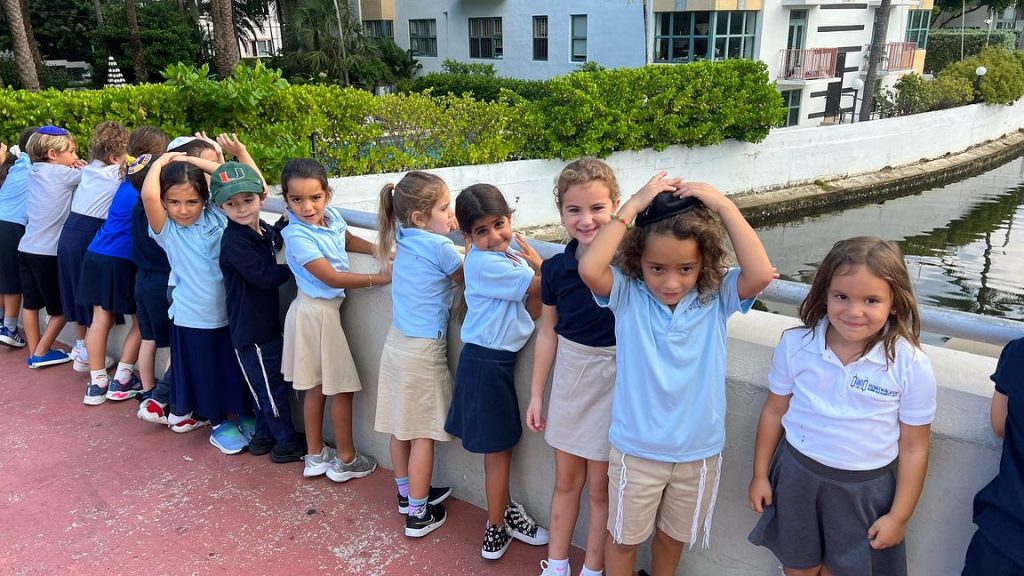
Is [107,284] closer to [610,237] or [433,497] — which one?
[433,497]

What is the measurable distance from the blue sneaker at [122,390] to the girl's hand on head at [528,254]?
272 centimetres

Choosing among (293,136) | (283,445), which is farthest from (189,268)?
(293,136)

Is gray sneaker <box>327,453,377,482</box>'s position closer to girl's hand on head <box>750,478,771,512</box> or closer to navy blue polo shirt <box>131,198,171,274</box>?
navy blue polo shirt <box>131,198,171,274</box>

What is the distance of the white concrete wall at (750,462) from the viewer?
187 cm

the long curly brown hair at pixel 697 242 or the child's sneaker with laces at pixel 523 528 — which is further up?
the long curly brown hair at pixel 697 242

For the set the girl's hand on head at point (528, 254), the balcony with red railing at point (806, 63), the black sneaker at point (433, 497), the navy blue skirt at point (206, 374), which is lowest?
the black sneaker at point (433, 497)

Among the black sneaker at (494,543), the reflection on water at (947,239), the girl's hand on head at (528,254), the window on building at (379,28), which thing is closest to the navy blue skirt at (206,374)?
the black sneaker at (494,543)

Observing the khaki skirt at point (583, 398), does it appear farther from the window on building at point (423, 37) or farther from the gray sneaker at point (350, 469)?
the window on building at point (423, 37)

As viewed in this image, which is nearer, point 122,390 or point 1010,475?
point 1010,475

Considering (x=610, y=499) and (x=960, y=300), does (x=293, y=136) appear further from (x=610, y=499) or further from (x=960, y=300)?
(x=960, y=300)

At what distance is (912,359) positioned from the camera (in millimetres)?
1811

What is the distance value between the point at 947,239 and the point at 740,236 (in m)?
14.5

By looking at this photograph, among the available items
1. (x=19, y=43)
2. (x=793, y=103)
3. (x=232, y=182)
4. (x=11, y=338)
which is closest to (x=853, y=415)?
(x=232, y=182)

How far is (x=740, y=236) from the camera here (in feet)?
6.36
